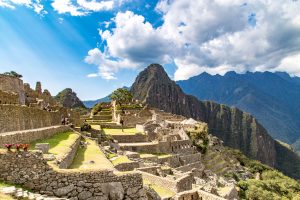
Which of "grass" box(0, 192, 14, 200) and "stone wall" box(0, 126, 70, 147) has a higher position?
"stone wall" box(0, 126, 70, 147)

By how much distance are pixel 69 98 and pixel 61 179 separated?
427 ft

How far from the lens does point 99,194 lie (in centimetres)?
1077

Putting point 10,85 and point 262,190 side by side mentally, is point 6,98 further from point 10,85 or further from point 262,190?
point 262,190

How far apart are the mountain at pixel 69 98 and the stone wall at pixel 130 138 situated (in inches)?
3482

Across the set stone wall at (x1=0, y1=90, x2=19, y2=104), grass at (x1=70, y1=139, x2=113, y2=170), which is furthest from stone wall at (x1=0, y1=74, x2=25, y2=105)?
grass at (x1=70, y1=139, x2=113, y2=170)

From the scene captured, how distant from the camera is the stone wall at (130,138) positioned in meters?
43.6

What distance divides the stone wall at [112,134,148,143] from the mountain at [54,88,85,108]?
3482 inches

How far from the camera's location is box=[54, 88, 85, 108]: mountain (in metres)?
132

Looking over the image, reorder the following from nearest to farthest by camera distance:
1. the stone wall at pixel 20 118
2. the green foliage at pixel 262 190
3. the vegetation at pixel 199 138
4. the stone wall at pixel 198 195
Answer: the stone wall at pixel 198 195
the stone wall at pixel 20 118
the green foliage at pixel 262 190
the vegetation at pixel 199 138

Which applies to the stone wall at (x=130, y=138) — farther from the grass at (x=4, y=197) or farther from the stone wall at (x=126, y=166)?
the grass at (x=4, y=197)

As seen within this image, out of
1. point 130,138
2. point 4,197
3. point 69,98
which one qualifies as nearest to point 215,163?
point 130,138

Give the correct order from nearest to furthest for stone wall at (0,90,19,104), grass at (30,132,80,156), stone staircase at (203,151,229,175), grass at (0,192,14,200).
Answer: grass at (0,192,14,200), grass at (30,132,80,156), stone wall at (0,90,19,104), stone staircase at (203,151,229,175)

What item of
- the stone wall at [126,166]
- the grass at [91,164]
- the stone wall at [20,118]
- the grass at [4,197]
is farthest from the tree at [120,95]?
the grass at [4,197]

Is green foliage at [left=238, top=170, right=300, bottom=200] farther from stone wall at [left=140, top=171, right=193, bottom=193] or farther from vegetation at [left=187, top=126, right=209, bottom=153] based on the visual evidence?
stone wall at [left=140, top=171, right=193, bottom=193]
